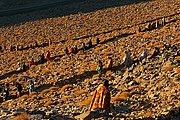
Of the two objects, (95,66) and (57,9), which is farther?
(57,9)

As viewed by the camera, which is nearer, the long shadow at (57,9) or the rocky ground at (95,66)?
the rocky ground at (95,66)

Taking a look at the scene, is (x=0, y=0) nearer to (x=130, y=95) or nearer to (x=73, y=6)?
(x=73, y=6)

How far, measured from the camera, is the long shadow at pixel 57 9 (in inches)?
3319

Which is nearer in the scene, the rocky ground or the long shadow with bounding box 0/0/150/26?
the rocky ground

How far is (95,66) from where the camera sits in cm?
3812

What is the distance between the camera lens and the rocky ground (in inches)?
854

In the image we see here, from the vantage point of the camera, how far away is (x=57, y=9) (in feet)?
292

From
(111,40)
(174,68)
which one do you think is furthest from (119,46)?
(174,68)

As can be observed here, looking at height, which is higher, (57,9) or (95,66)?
(95,66)

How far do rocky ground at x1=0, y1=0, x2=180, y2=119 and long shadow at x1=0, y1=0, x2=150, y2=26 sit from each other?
388cm

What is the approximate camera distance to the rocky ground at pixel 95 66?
71.2 ft

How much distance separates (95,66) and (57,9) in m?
52.3

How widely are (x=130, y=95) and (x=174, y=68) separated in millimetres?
3710

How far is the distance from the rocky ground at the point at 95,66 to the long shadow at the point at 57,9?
3.88 metres
